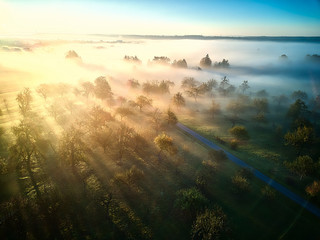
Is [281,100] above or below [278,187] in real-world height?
below

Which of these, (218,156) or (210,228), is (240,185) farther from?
(210,228)

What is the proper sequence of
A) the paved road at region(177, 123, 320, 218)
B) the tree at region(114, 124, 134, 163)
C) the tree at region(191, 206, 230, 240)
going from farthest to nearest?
the tree at region(114, 124, 134, 163) < the paved road at region(177, 123, 320, 218) < the tree at region(191, 206, 230, 240)

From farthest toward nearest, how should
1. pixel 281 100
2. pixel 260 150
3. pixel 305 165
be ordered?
1. pixel 281 100
2. pixel 260 150
3. pixel 305 165

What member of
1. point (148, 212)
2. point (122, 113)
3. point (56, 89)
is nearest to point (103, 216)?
point (148, 212)

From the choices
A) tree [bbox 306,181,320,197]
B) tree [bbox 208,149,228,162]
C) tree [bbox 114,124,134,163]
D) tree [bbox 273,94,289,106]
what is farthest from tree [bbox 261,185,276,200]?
tree [bbox 273,94,289,106]

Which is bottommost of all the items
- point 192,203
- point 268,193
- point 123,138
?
point 123,138

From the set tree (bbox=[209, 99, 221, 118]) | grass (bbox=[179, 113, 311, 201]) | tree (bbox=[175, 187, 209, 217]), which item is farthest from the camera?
A: tree (bbox=[209, 99, 221, 118])

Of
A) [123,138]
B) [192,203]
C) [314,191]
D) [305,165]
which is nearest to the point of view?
[192,203]

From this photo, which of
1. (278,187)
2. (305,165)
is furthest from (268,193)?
(305,165)

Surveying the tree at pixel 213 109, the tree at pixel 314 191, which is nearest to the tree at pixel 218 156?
the tree at pixel 314 191

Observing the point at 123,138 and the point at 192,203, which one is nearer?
the point at 192,203

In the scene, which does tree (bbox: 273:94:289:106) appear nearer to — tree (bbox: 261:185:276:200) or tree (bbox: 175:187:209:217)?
tree (bbox: 261:185:276:200)

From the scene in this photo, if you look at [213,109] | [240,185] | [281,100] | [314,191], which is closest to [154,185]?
[240,185]

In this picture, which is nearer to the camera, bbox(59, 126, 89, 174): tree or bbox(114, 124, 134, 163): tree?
bbox(59, 126, 89, 174): tree
